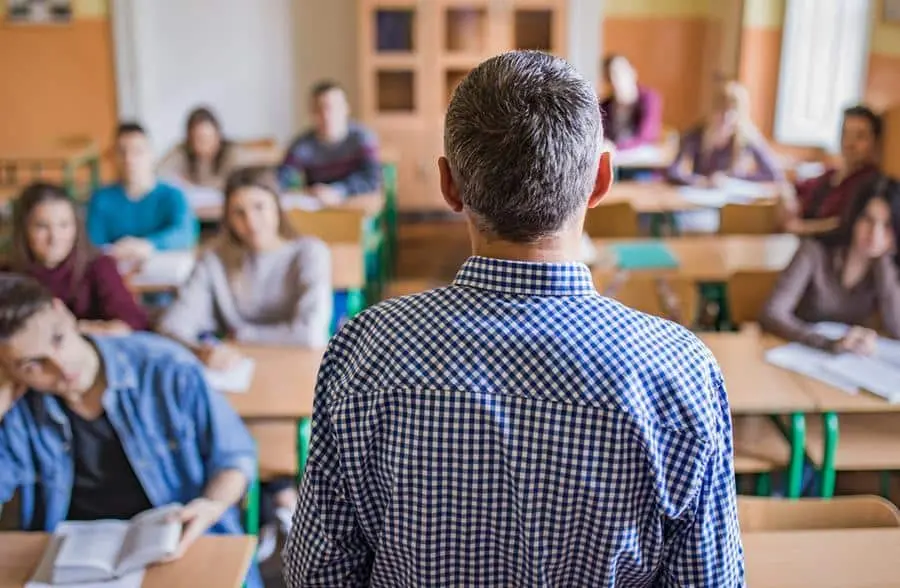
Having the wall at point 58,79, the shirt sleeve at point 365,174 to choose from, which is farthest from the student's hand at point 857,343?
the wall at point 58,79

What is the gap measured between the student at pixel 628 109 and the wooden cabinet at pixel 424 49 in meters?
0.61

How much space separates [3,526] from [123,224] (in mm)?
2340

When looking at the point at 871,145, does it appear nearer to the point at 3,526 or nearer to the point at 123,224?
A: the point at 123,224

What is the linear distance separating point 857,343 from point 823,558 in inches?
51.3

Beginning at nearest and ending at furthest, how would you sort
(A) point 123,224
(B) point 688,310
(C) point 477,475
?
(C) point 477,475, (B) point 688,310, (A) point 123,224

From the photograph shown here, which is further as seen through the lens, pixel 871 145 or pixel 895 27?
pixel 895 27

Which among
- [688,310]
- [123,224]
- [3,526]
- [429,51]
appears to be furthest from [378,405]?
[429,51]

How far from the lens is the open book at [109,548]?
178cm

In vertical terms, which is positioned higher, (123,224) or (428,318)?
(428,318)

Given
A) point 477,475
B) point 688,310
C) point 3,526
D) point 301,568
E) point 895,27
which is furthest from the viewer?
point 895,27

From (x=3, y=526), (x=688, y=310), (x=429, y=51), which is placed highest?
(x=429, y=51)

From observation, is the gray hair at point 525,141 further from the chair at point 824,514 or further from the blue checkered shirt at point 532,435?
the chair at point 824,514

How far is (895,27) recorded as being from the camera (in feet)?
17.3

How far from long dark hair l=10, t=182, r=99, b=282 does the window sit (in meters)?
4.57
